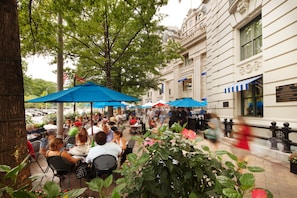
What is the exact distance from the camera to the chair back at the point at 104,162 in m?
3.77

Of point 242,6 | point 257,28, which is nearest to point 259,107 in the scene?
point 257,28

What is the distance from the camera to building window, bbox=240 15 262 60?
8898mm

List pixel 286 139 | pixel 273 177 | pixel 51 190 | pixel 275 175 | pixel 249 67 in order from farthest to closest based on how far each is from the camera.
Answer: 1. pixel 249 67
2. pixel 286 139
3. pixel 275 175
4. pixel 273 177
5. pixel 51 190

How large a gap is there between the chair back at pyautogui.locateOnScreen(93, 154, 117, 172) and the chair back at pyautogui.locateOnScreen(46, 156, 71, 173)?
0.69m

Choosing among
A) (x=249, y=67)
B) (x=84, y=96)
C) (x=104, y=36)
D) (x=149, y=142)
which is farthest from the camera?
(x=104, y=36)

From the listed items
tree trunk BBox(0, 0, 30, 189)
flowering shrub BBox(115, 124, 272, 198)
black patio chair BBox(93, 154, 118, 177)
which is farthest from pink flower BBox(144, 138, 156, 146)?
→ black patio chair BBox(93, 154, 118, 177)

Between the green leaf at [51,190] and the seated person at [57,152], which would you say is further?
the seated person at [57,152]

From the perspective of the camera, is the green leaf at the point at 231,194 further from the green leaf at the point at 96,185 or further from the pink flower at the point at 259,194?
the green leaf at the point at 96,185

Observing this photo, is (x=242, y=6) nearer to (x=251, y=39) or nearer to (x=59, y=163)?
(x=251, y=39)

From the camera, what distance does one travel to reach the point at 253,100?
9.41 m

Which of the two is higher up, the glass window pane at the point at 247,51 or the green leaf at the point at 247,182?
the glass window pane at the point at 247,51

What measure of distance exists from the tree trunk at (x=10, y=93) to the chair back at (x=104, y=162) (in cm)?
199

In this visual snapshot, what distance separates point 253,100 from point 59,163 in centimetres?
962

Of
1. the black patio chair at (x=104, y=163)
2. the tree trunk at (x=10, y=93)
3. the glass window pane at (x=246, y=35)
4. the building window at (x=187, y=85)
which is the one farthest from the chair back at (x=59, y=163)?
the building window at (x=187, y=85)
